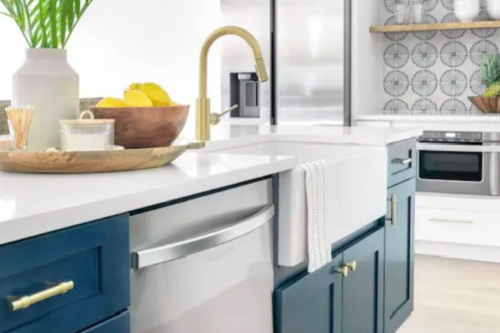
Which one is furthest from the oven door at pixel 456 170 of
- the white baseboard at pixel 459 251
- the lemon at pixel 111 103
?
the lemon at pixel 111 103

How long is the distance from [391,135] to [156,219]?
164 centimetres

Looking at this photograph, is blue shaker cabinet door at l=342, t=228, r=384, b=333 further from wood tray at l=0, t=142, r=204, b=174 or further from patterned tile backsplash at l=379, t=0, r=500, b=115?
patterned tile backsplash at l=379, t=0, r=500, b=115

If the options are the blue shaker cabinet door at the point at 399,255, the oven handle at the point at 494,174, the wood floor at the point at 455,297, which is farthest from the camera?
the oven handle at the point at 494,174

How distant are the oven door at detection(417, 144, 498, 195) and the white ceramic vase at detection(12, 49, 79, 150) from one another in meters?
3.22

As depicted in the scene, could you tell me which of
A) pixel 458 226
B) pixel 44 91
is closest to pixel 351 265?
pixel 44 91

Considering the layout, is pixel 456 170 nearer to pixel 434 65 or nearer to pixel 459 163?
pixel 459 163

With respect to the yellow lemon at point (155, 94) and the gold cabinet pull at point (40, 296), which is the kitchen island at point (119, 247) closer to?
the gold cabinet pull at point (40, 296)

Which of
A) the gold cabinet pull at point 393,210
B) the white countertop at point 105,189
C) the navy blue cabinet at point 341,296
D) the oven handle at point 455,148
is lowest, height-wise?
the navy blue cabinet at point 341,296

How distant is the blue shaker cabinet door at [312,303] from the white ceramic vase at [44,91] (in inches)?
25.7

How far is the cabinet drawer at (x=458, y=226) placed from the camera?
4.33 meters

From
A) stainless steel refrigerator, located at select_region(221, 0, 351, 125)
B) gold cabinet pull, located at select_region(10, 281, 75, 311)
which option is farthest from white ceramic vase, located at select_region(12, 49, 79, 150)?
stainless steel refrigerator, located at select_region(221, 0, 351, 125)

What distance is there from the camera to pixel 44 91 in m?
1.59

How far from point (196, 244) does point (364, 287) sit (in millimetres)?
1200

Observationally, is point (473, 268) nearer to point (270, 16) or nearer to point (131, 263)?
point (270, 16)
